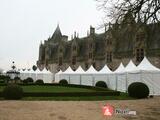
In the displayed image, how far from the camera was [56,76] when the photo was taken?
41.7 m

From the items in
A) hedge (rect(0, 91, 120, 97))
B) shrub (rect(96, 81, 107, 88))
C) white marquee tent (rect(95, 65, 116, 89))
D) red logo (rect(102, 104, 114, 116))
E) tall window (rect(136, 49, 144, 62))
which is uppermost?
tall window (rect(136, 49, 144, 62))

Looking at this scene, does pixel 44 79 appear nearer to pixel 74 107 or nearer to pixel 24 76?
pixel 24 76

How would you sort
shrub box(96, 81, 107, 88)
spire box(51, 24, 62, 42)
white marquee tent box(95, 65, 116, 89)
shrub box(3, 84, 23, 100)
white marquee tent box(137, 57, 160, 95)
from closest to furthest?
shrub box(3, 84, 23, 100), white marquee tent box(137, 57, 160, 95), white marquee tent box(95, 65, 116, 89), shrub box(96, 81, 107, 88), spire box(51, 24, 62, 42)

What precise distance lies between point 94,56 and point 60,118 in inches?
1323

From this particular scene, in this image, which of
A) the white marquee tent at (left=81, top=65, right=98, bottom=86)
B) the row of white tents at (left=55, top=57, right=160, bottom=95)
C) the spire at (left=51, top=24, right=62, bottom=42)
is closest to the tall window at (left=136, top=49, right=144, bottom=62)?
the white marquee tent at (left=81, top=65, right=98, bottom=86)

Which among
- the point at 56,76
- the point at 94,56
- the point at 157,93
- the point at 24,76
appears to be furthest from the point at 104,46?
the point at 157,93

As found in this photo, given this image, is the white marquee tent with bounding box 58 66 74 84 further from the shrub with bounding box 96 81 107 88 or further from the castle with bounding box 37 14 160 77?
the shrub with bounding box 96 81 107 88

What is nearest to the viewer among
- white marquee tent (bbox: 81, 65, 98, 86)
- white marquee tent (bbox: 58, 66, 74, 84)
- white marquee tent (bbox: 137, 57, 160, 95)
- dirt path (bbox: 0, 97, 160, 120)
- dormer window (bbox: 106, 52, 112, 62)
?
dirt path (bbox: 0, 97, 160, 120)

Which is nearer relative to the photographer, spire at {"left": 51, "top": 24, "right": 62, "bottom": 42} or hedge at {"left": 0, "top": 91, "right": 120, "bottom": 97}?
hedge at {"left": 0, "top": 91, "right": 120, "bottom": 97}

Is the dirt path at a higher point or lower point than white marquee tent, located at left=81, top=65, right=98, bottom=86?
lower

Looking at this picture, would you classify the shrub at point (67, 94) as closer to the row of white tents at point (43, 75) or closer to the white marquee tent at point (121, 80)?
the white marquee tent at point (121, 80)

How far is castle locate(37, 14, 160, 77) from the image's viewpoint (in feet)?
54.2

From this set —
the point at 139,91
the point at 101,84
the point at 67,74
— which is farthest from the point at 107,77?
the point at 139,91

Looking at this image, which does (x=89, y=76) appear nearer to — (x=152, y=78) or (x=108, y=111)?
(x=152, y=78)
